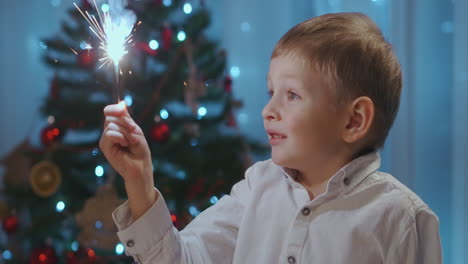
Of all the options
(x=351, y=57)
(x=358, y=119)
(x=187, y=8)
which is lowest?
(x=358, y=119)

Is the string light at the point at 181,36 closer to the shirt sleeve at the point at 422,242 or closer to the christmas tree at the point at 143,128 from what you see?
the christmas tree at the point at 143,128

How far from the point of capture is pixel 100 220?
1787 mm

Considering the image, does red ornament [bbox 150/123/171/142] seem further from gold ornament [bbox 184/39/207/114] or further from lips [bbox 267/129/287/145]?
lips [bbox 267/129/287/145]

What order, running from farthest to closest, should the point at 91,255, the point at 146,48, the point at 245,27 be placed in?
1. the point at 245,27
2. the point at 91,255
3. the point at 146,48

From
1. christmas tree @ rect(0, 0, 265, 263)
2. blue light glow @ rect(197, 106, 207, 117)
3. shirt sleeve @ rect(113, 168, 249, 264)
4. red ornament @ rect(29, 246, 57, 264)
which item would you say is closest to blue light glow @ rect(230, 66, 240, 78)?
christmas tree @ rect(0, 0, 265, 263)

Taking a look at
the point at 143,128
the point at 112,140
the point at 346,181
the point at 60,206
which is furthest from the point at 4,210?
the point at 346,181

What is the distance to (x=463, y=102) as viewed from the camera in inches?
67.3

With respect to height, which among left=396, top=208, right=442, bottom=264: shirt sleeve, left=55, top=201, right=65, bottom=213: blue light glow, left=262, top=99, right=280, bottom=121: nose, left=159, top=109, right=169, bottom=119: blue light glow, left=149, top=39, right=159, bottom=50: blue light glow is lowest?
left=55, top=201, right=65, bottom=213: blue light glow

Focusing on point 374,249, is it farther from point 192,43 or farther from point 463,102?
point 192,43

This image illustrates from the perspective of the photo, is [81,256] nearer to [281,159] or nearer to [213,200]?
[213,200]

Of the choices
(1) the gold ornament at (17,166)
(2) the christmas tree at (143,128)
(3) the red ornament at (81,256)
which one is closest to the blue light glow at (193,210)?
(2) the christmas tree at (143,128)

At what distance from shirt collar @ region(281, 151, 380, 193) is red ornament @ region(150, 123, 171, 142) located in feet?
3.03

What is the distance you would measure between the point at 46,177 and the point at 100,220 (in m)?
0.32

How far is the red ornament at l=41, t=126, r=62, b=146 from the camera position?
195cm
